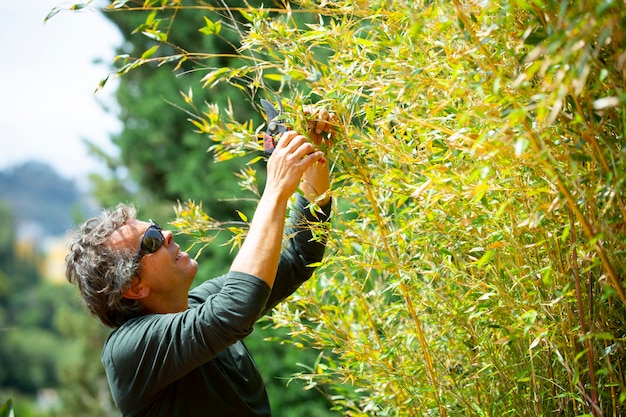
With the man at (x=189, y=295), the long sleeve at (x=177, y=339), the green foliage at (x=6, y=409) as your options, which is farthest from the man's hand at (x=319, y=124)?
the green foliage at (x=6, y=409)

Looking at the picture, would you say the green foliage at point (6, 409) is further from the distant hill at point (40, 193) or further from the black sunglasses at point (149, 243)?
the distant hill at point (40, 193)

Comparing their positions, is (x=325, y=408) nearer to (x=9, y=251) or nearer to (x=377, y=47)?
(x=377, y=47)

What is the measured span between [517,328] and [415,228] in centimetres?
39

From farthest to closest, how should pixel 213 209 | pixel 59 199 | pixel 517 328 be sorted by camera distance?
pixel 59 199, pixel 213 209, pixel 517 328

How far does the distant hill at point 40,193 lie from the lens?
61.1 meters

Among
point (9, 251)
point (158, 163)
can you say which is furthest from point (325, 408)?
point (9, 251)

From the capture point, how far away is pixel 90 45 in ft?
31.2

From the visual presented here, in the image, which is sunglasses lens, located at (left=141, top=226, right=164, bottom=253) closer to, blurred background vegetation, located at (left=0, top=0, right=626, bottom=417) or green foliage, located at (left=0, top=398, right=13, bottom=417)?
blurred background vegetation, located at (left=0, top=0, right=626, bottom=417)

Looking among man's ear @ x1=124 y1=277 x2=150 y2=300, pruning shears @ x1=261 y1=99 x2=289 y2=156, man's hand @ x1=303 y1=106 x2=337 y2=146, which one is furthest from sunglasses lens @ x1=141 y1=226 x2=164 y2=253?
man's hand @ x1=303 y1=106 x2=337 y2=146

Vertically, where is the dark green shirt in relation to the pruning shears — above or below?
below

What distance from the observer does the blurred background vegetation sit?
1.33 meters

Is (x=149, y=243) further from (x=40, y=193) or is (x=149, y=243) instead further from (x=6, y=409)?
(x=40, y=193)

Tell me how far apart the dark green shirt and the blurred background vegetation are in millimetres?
200

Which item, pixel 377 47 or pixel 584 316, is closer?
pixel 584 316
